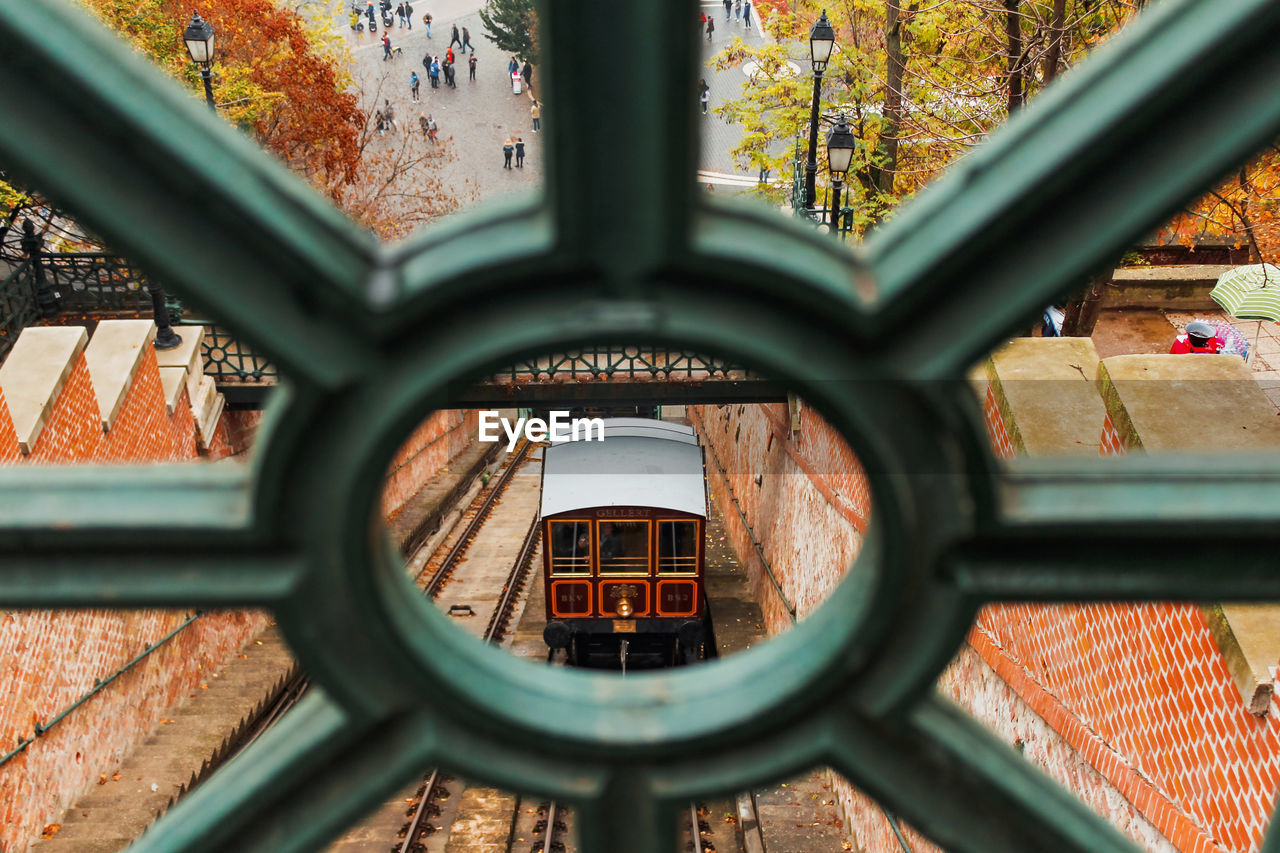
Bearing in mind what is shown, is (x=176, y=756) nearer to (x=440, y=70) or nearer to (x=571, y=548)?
(x=571, y=548)

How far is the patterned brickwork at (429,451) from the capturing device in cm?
2122

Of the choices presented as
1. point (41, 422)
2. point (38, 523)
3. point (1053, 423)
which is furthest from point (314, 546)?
point (41, 422)

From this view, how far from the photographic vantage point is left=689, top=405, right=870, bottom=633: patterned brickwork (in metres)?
11.2

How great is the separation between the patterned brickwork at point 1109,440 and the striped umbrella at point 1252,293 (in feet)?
18.3

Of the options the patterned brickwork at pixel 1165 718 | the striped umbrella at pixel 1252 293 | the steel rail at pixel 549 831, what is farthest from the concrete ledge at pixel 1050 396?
the steel rail at pixel 549 831

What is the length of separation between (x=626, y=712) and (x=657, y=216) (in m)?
0.34

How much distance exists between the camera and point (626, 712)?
70cm

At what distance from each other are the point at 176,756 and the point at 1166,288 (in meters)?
15.6

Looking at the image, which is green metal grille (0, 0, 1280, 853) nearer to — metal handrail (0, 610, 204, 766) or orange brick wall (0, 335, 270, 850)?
orange brick wall (0, 335, 270, 850)

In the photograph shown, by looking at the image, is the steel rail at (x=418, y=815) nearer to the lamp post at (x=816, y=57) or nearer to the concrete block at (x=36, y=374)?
the concrete block at (x=36, y=374)

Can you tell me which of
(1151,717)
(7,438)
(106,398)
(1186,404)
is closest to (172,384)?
(106,398)

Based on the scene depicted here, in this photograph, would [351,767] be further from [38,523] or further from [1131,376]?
[1131,376]

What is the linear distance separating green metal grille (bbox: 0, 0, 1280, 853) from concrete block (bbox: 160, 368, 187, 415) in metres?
13.0
